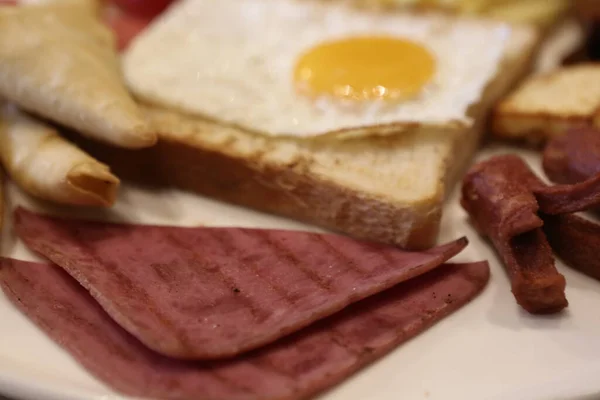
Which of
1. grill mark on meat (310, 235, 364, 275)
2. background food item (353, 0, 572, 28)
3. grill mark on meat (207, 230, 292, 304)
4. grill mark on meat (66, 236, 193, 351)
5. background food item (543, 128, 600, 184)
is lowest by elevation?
grill mark on meat (66, 236, 193, 351)

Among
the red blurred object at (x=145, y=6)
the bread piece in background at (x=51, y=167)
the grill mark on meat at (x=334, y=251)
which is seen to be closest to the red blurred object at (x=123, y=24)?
the red blurred object at (x=145, y=6)

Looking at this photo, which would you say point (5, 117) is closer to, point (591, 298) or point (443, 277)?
point (443, 277)

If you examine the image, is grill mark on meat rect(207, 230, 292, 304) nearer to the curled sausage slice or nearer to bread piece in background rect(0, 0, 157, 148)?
bread piece in background rect(0, 0, 157, 148)

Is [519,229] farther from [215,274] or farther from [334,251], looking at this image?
[215,274]

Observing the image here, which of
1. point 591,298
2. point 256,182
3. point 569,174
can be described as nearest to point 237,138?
point 256,182

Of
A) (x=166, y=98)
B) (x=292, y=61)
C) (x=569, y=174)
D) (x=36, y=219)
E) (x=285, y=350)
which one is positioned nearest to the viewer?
(x=285, y=350)

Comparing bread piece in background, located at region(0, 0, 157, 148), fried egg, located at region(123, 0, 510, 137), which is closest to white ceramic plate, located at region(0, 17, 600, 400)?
bread piece in background, located at region(0, 0, 157, 148)

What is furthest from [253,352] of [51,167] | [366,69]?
[366,69]
